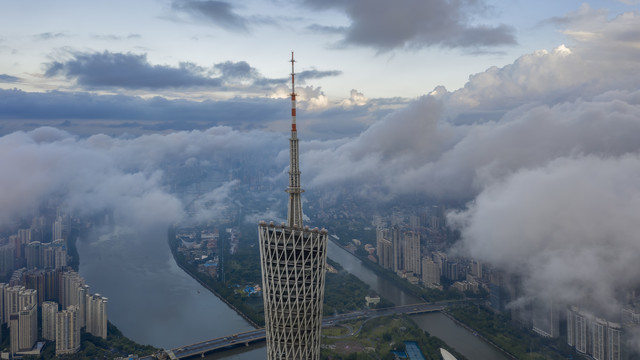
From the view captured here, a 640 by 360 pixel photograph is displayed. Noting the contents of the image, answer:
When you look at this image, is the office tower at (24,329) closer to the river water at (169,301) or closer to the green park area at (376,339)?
the river water at (169,301)

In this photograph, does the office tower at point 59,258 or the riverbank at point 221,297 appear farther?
the office tower at point 59,258

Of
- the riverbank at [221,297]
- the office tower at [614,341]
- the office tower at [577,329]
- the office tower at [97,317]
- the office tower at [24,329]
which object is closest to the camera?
the office tower at [614,341]

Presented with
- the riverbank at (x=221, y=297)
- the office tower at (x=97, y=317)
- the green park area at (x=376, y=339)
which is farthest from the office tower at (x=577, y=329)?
the office tower at (x=97, y=317)

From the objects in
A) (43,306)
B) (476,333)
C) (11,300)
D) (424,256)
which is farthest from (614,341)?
(11,300)

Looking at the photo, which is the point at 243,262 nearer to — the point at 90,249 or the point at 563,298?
the point at 90,249

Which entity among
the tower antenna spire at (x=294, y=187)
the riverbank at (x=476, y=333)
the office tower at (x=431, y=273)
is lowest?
the riverbank at (x=476, y=333)

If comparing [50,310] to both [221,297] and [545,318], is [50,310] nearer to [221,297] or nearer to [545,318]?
[221,297]

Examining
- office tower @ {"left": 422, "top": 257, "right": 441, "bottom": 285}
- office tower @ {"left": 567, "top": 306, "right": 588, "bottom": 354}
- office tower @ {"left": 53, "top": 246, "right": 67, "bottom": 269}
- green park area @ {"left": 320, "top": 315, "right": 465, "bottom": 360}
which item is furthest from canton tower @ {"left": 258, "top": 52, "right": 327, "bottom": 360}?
office tower @ {"left": 53, "top": 246, "right": 67, "bottom": 269}

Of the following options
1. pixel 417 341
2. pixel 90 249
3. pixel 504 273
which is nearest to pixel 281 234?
pixel 417 341

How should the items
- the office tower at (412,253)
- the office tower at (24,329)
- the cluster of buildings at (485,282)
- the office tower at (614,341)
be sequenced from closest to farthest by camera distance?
the office tower at (614,341) → the cluster of buildings at (485,282) → the office tower at (24,329) → the office tower at (412,253)

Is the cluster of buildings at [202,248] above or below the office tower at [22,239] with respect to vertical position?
below
